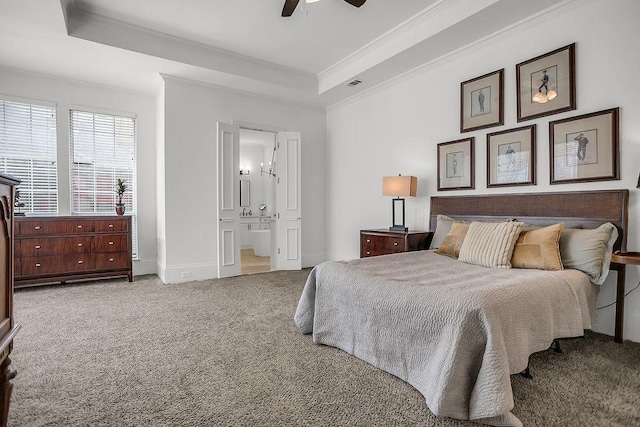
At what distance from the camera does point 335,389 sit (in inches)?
74.0

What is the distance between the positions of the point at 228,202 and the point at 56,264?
222cm

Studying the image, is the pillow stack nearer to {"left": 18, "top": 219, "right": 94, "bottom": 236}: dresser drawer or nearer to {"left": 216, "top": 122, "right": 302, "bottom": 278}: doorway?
{"left": 216, "top": 122, "right": 302, "bottom": 278}: doorway

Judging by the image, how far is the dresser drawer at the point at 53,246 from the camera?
405 cm

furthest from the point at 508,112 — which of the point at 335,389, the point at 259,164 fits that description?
the point at 259,164

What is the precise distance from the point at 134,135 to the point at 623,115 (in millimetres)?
5761

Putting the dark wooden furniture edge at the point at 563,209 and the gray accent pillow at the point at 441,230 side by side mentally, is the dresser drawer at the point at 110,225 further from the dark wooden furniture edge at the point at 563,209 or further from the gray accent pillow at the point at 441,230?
the dark wooden furniture edge at the point at 563,209

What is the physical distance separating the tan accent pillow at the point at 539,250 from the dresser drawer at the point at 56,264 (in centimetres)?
487

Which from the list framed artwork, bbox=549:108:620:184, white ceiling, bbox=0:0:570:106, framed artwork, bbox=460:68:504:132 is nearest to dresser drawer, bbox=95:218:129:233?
white ceiling, bbox=0:0:570:106

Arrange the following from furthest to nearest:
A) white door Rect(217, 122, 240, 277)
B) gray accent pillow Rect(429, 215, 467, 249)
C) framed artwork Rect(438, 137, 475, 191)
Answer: white door Rect(217, 122, 240, 277) < framed artwork Rect(438, 137, 475, 191) < gray accent pillow Rect(429, 215, 467, 249)

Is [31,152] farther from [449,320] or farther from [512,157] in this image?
[512,157]

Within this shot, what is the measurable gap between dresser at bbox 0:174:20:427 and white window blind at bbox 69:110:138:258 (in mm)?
4050

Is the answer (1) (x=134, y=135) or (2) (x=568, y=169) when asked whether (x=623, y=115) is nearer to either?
(2) (x=568, y=169)

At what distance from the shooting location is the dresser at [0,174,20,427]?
1.23 m

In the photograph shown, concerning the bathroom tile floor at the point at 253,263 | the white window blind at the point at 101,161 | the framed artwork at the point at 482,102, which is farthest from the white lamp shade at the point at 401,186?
the white window blind at the point at 101,161
